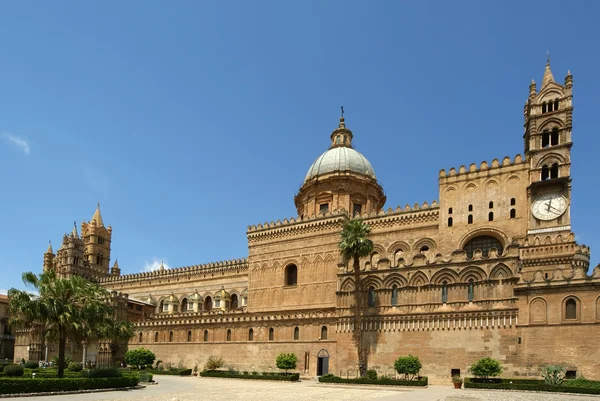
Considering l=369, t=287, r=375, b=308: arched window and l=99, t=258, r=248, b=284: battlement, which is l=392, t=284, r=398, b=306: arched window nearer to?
l=369, t=287, r=375, b=308: arched window

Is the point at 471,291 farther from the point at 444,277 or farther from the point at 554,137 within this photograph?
the point at 554,137

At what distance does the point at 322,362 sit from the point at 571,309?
20.4 m

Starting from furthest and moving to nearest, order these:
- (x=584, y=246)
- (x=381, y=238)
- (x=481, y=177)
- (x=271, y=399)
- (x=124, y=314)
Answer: (x=124, y=314) < (x=381, y=238) < (x=481, y=177) < (x=584, y=246) < (x=271, y=399)

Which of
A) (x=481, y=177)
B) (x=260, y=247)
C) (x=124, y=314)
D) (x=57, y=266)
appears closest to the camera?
(x=481, y=177)

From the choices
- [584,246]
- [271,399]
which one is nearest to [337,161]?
[584,246]

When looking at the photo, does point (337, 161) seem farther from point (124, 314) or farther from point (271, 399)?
point (271, 399)

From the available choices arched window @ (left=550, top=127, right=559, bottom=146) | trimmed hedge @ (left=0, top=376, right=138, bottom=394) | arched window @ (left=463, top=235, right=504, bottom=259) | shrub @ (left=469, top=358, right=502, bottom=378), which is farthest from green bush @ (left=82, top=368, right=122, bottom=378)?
arched window @ (left=550, top=127, right=559, bottom=146)

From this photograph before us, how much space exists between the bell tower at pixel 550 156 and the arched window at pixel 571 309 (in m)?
9.02

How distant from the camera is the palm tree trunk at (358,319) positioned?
43844 millimetres

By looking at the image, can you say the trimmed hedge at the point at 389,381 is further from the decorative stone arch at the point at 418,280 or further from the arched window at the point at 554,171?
the arched window at the point at 554,171

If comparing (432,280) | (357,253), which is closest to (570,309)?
(432,280)

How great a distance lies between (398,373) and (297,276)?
1767 cm

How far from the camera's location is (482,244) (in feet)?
156

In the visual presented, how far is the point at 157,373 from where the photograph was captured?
169ft
